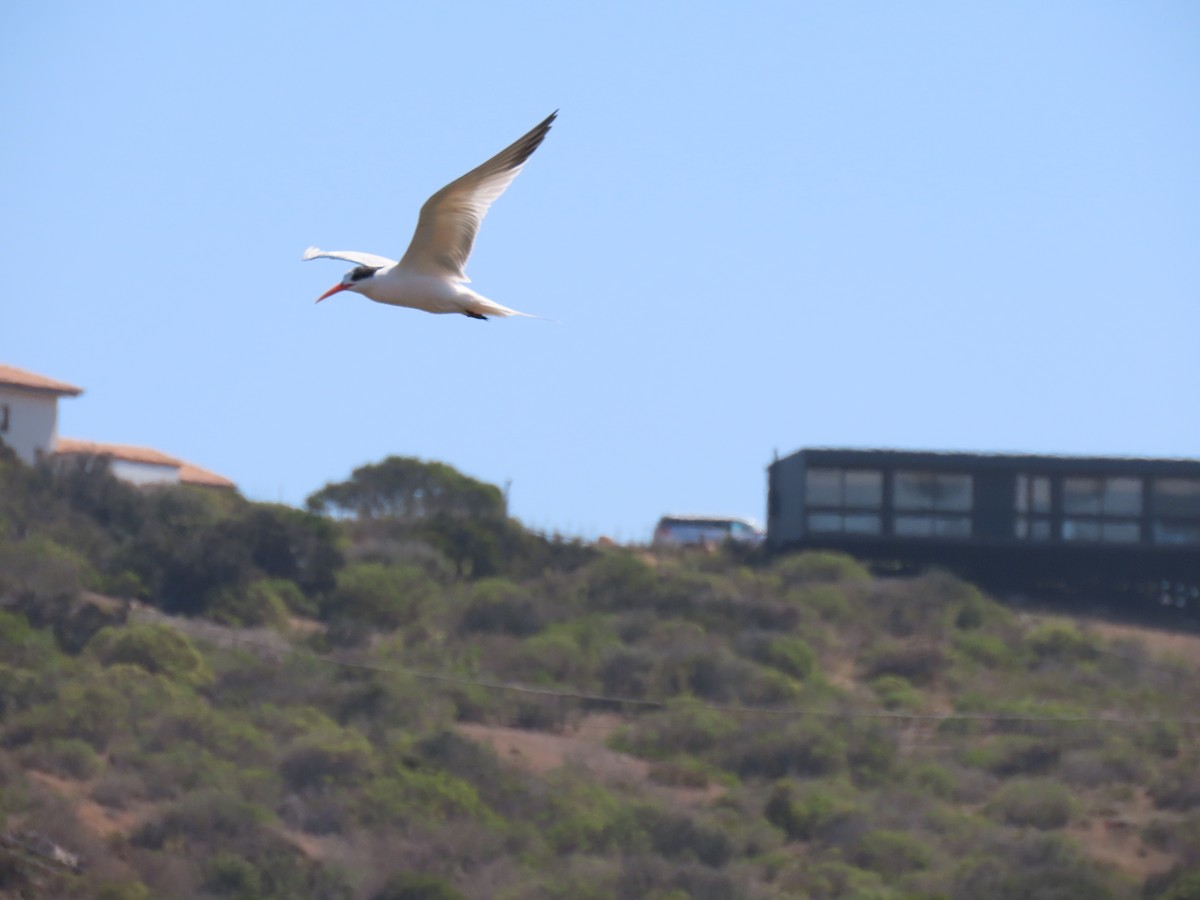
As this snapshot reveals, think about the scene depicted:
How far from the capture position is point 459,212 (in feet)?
50.0

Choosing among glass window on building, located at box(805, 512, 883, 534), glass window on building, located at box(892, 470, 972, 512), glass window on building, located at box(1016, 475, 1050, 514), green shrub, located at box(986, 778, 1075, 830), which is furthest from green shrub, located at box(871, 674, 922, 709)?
glass window on building, located at box(1016, 475, 1050, 514)

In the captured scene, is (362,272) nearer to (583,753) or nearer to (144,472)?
(583,753)

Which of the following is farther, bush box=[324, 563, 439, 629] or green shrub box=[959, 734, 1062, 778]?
bush box=[324, 563, 439, 629]

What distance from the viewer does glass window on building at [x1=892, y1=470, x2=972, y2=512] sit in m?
45.8

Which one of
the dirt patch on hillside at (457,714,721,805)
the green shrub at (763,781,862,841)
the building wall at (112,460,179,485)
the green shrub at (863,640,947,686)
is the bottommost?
the green shrub at (763,781,862,841)

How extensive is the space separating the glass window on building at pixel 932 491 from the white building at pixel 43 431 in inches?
789

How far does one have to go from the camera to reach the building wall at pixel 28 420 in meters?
55.5

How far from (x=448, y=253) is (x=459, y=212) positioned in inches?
18.3

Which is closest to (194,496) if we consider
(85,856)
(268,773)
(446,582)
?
(446,582)

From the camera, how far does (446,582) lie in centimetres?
4247

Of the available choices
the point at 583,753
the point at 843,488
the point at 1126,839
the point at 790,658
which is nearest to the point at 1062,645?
the point at 790,658

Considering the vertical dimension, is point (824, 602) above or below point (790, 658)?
above

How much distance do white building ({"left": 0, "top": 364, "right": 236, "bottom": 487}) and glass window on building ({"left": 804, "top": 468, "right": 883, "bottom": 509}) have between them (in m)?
18.1

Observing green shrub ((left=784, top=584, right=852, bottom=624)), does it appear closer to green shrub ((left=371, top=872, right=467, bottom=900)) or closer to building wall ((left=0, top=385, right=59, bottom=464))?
green shrub ((left=371, top=872, right=467, bottom=900))
